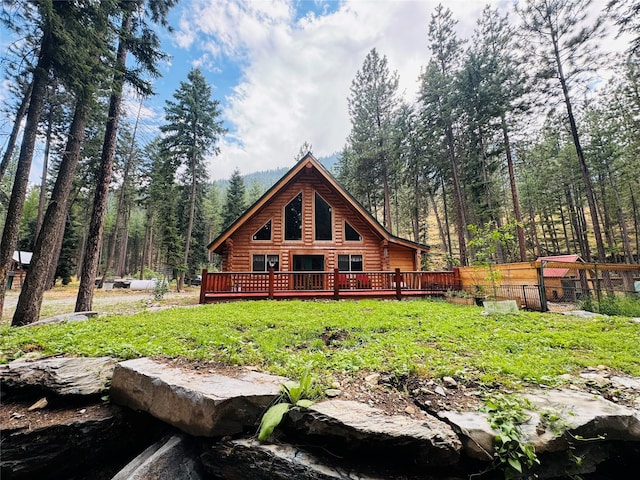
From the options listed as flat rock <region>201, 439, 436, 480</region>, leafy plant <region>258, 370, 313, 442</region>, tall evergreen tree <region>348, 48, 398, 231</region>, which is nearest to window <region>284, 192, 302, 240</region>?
tall evergreen tree <region>348, 48, 398, 231</region>

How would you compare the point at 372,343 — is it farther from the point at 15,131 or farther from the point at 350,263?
the point at 15,131

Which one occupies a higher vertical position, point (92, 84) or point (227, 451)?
point (92, 84)

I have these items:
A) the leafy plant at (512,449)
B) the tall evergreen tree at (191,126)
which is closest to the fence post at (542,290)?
the leafy plant at (512,449)

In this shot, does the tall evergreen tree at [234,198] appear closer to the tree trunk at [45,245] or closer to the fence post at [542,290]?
the tree trunk at [45,245]

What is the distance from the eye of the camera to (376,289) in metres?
10.8

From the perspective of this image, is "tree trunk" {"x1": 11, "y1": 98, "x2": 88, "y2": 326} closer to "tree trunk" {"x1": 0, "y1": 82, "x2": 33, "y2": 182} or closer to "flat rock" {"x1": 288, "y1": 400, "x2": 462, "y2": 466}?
"tree trunk" {"x1": 0, "y1": 82, "x2": 33, "y2": 182}

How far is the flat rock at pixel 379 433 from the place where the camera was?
1.96 metres

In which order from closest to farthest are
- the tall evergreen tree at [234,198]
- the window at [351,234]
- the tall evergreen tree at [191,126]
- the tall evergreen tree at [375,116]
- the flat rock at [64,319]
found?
the flat rock at [64,319], the window at [351,234], the tall evergreen tree at [191,126], the tall evergreen tree at [375,116], the tall evergreen tree at [234,198]

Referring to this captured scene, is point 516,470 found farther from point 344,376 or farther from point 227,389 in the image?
point 227,389

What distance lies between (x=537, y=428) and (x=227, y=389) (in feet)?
8.33

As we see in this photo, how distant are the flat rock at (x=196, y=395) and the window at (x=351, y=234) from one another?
1087 cm

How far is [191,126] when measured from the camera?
1909 cm

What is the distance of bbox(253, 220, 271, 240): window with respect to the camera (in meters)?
12.7

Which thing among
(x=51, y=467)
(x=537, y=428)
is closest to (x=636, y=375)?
(x=537, y=428)
